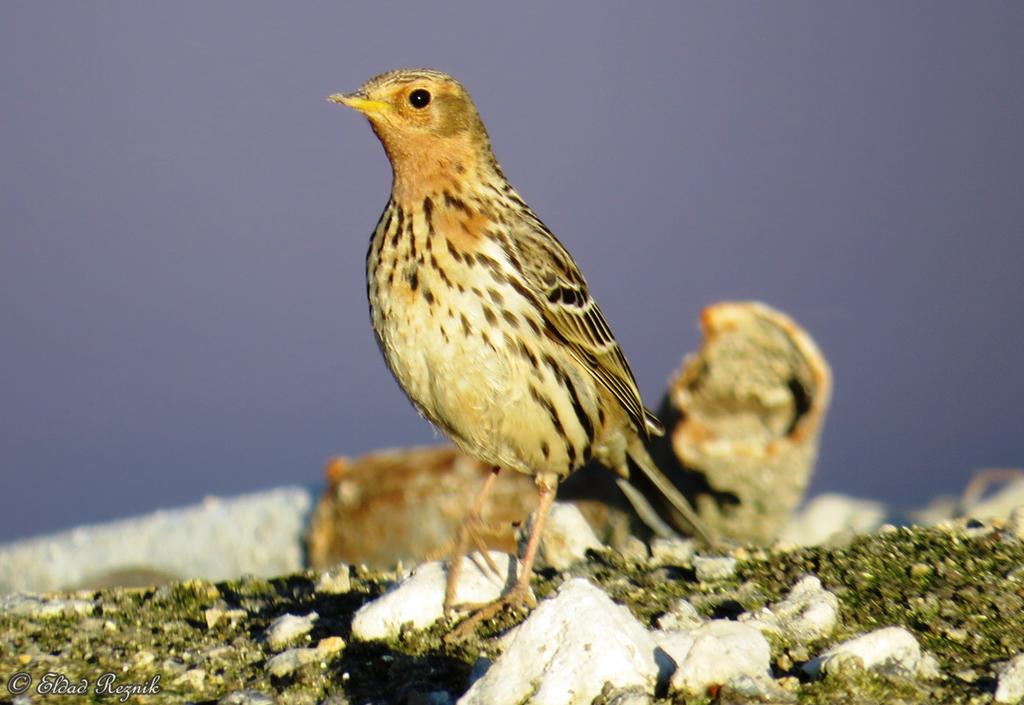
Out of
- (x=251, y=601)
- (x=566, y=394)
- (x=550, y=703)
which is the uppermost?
(x=566, y=394)

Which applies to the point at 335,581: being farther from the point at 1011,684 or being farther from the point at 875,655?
the point at 1011,684

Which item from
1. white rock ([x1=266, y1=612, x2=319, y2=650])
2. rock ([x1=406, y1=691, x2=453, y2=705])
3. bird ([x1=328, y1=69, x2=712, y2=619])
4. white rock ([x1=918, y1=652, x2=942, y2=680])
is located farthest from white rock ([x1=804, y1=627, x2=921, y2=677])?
white rock ([x1=266, y1=612, x2=319, y2=650])

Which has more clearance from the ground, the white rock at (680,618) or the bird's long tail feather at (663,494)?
the white rock at (680,618)

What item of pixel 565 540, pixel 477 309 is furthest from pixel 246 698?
pixel 565 540

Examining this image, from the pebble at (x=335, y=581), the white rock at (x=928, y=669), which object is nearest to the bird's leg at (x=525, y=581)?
the pebble at (x=335, y=581)

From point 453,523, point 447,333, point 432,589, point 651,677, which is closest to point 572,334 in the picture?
point 447,333

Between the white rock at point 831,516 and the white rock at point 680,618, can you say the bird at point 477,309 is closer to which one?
the white rock at point 680,618

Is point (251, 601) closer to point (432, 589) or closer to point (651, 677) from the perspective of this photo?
point (432, 589)
